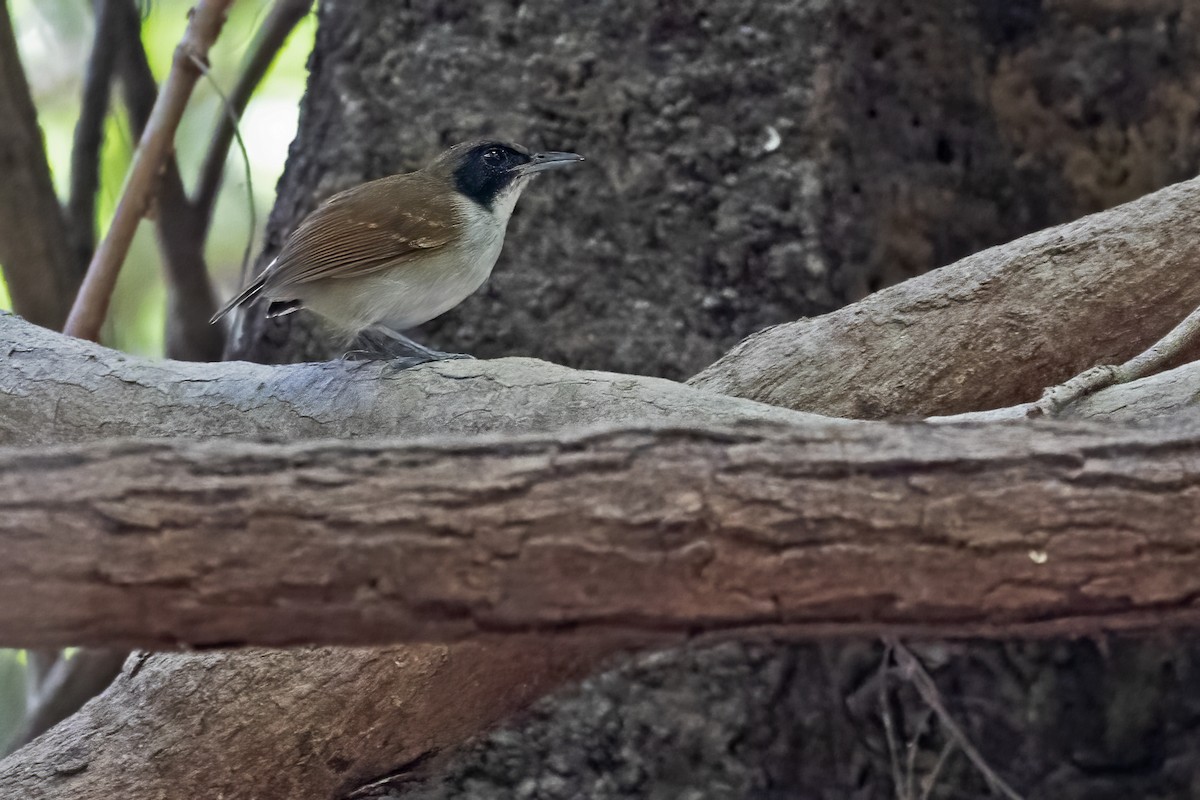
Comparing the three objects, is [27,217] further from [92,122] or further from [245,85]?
[245,85]

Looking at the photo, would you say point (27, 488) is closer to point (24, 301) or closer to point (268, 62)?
point (24, 301)

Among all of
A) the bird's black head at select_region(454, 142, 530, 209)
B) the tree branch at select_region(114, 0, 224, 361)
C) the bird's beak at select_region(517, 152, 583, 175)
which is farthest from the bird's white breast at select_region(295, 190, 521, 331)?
the tree branch at select_region(114, 0, 224, 361)

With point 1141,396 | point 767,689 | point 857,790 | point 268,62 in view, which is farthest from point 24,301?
point 1141,396

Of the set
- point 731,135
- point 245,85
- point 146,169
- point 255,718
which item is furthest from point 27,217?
point 255,718

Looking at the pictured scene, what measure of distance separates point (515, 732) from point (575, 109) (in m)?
2.12

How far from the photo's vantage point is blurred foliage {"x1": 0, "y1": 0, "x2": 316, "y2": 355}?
5.49 meters

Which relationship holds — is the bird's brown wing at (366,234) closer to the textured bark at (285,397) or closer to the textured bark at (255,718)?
the textured bark at (285,397)

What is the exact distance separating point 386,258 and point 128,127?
110 inches

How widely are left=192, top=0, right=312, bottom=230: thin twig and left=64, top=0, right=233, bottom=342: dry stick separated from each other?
2.76 ft

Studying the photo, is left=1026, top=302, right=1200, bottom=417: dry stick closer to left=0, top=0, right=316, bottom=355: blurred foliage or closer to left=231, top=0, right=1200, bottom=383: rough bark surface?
left=231, top=0, right=1200, bottom=383: rough bark surface

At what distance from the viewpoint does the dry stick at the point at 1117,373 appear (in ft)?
8.42

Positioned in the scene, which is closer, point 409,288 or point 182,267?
point 409,288

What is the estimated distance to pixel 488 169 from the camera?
351cm

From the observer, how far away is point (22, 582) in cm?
148
